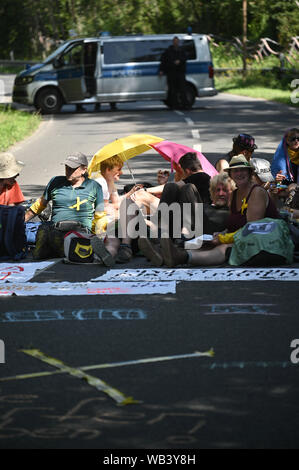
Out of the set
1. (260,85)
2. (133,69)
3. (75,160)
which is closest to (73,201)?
(75,160)

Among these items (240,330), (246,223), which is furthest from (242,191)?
(240,330)

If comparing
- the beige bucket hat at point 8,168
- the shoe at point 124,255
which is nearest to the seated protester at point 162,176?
the shoe at point 124,255

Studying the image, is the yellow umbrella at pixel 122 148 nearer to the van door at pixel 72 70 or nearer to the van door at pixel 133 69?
the van door at pixel 72 70

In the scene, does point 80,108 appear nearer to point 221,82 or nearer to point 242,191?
point 221,82

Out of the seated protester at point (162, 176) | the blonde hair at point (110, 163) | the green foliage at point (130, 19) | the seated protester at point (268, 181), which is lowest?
the seated protester at point (268, 181)

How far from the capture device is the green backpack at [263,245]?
884cm

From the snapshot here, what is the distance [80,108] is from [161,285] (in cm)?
2421

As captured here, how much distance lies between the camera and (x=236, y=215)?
955cm

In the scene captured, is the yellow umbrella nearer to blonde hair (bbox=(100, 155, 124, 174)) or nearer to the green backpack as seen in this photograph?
blonde hair (bbox=(100, 155, 124, 174))

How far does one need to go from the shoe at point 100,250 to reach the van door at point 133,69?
69.4 ft

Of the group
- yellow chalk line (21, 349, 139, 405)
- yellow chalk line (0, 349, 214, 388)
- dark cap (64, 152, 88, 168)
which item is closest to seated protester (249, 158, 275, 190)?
dark cap (64, 152, 88, 168)

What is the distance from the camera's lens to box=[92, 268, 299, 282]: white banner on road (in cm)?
843

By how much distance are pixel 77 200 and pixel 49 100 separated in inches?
801

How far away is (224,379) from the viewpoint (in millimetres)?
→ 5660
